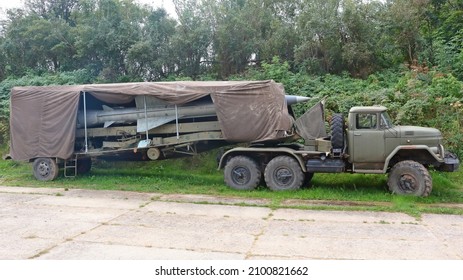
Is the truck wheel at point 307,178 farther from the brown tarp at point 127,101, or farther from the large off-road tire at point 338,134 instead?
the brown tarp at point 127,101

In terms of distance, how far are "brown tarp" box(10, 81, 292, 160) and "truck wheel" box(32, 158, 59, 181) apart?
287mm

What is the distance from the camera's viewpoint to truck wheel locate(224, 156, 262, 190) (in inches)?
448

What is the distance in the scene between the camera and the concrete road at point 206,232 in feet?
21.1

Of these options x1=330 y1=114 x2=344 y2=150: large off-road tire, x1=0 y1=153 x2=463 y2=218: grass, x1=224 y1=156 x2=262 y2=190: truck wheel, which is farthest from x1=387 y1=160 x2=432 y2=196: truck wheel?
x1=224 y1=156 x2=262 y2=190: truck wheel

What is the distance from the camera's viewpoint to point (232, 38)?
1852 cm

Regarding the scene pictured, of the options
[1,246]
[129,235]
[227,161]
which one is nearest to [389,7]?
[227,161]

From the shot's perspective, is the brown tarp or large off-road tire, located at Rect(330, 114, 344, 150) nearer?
large off-road tire, located at Rect(330, 114, 344, 150)

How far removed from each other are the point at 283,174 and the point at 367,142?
2.14 metres

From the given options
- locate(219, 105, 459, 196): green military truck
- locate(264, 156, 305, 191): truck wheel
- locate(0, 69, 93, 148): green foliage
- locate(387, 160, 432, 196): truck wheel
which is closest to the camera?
locate(387, 160, 432, 196): truck wheel

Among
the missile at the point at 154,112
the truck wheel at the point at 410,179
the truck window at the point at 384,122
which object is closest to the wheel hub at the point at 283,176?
the missile at the point at 154,112

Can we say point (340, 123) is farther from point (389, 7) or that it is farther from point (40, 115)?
point (389, 7)

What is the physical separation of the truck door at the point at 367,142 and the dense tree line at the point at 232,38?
22.1 feet

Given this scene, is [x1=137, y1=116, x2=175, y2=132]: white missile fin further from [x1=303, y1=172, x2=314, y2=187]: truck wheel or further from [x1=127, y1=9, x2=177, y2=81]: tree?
[x1=127, y1=9, x2=177, y2=81]: tree

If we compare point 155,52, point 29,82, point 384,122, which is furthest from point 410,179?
point 29,82
